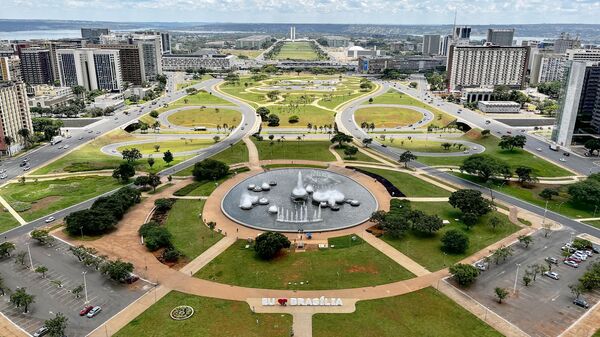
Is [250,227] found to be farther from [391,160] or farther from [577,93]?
[577,93]

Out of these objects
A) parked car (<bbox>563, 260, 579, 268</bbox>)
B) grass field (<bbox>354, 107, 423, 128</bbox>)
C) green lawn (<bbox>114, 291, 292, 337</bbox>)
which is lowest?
green lawn (<bbox>114, 291, 292, 337</bbox>)

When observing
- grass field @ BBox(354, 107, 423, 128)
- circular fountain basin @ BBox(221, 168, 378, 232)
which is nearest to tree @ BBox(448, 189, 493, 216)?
circular fountain basin @ BBox(221, 168, 378, 232)

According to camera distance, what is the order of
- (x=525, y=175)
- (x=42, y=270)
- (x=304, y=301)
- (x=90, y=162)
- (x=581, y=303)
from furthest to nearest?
(x=90, y=162)
(x=525, y=175)
(x=42, y=270)
(x=581, y=303)
(x=304, y=301)

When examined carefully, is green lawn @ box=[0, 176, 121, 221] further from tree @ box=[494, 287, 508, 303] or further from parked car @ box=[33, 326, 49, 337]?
tree @ box=[494, 287, 508, 303]

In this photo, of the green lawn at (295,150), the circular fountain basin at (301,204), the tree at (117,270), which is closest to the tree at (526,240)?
the circular fountain basin at (301,204)

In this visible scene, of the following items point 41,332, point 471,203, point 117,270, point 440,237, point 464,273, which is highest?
point 471,203

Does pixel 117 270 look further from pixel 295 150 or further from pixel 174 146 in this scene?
pixel 174 146

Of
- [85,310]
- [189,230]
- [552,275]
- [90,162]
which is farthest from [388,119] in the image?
[85,310]
